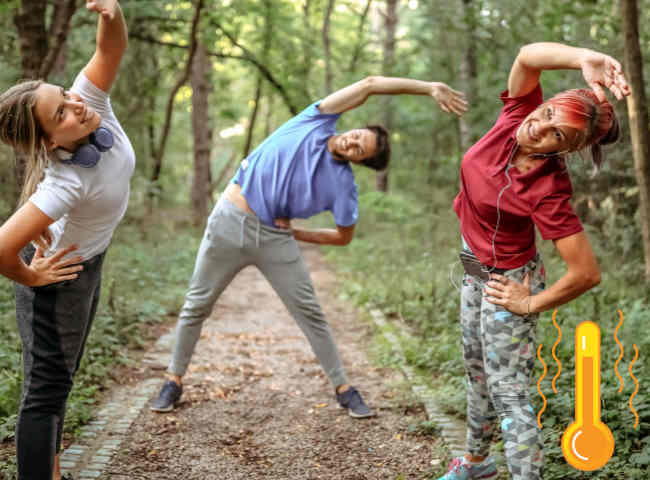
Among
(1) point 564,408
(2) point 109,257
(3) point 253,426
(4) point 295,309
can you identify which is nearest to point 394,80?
(4) point 295,309

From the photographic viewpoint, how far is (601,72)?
7.52 feet

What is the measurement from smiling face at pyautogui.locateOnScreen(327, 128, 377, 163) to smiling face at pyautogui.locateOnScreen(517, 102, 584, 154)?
1698 millimetres

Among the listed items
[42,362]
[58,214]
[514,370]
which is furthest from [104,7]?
[514,370]

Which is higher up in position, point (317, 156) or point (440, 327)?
point (317, 156)

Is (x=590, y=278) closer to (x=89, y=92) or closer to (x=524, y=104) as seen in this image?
(x=524, y=104)

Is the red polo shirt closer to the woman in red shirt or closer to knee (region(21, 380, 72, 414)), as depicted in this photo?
the woman in red shirt

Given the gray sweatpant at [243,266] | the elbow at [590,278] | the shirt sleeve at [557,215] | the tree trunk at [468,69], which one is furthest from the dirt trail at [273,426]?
the tree trunk at [468,69]

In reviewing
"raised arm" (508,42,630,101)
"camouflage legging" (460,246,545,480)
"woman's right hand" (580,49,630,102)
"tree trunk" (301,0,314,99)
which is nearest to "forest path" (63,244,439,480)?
"camouflage legging" (460,246,545,480)

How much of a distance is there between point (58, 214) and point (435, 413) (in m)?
3.15

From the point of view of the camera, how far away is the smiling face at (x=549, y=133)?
2391 millimetres

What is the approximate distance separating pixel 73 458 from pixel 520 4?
10.7 m

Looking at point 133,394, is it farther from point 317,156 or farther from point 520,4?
point 520,4

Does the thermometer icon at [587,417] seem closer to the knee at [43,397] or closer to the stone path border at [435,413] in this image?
the stone path border at [435,413]

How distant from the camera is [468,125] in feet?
38.3
